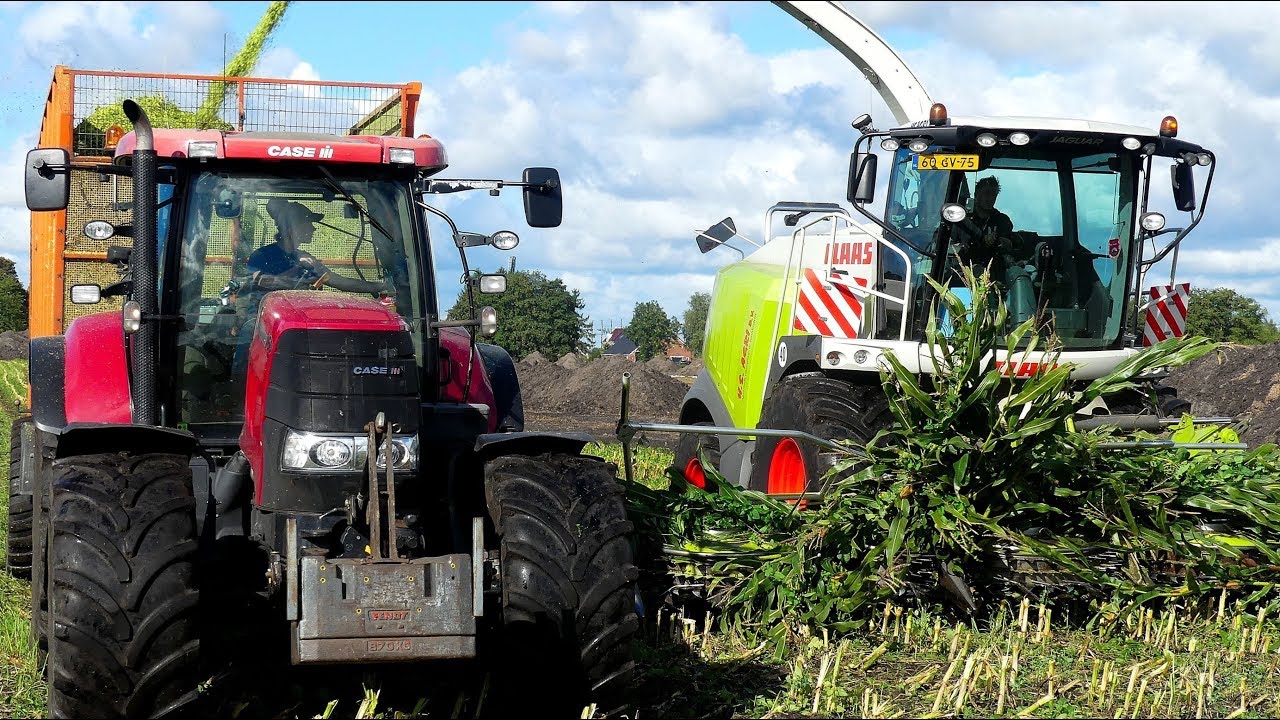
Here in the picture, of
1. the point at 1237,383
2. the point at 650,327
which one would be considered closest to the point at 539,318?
the point at 650,327

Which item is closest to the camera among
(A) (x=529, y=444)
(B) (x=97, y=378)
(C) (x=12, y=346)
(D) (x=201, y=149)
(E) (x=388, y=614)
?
(E) (x=388, y=614)

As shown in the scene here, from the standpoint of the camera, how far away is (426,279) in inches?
233

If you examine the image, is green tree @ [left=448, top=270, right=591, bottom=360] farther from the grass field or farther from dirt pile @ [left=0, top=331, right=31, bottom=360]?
the grass field

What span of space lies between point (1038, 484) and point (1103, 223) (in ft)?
9.87

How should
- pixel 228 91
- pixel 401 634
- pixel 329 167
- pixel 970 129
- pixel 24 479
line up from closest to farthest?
pixel 401 634
pixel 329 167
pixel 24 479
pixel 970 129
pixel 228 91

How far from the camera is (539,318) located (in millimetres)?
40625

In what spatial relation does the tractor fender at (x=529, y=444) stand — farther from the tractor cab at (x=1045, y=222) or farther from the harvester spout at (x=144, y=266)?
the tractor cab at (x=1045, y=222)

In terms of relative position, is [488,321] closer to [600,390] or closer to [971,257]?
[971,257]

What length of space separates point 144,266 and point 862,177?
13.9 ft

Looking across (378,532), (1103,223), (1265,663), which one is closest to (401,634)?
(378,532)

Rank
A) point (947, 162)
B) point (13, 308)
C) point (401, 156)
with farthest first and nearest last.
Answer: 1. point (13, 308)
2. point (947, 162)
3. point (401, 156)

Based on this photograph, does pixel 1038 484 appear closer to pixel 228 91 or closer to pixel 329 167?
pixel 329 167

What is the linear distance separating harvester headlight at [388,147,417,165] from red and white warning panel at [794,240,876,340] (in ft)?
11.2

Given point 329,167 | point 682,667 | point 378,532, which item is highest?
point 329,167
